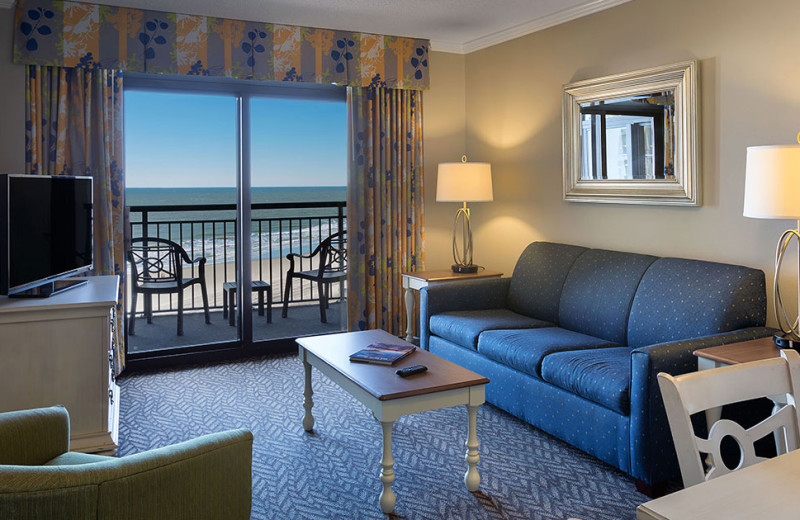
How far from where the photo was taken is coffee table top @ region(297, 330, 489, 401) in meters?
2.77

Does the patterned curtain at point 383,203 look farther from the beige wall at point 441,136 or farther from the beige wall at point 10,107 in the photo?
the beige wall at point 10,107

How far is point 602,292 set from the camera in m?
3.95

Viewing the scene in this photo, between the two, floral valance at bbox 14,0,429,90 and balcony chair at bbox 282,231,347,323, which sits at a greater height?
floral valance at bbox 14,0,429,90

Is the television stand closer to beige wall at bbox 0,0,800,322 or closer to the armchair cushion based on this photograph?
beige wall at bbox 0,0,800,322

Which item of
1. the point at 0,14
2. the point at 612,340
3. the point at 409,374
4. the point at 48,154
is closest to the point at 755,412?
the point at 612,340

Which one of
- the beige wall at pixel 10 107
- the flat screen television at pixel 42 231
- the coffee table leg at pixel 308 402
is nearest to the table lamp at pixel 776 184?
the coffee table leg at pixel 308 402

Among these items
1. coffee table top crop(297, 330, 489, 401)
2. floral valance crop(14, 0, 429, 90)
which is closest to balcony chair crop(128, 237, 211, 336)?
floral valance crop(14, 0, 429, 90)

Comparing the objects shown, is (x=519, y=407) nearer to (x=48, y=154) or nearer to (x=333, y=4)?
(x=333, y=4)

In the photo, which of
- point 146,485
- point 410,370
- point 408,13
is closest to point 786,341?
point 410,370

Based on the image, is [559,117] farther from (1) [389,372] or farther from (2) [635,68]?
(1) [389,372]

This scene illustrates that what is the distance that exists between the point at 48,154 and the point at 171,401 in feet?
6.12

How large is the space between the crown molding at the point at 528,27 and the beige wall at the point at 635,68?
1.9 inches

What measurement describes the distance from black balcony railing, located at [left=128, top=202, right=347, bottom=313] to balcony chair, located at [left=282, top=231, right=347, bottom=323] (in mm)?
46

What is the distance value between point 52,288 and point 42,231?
1.01 ft
